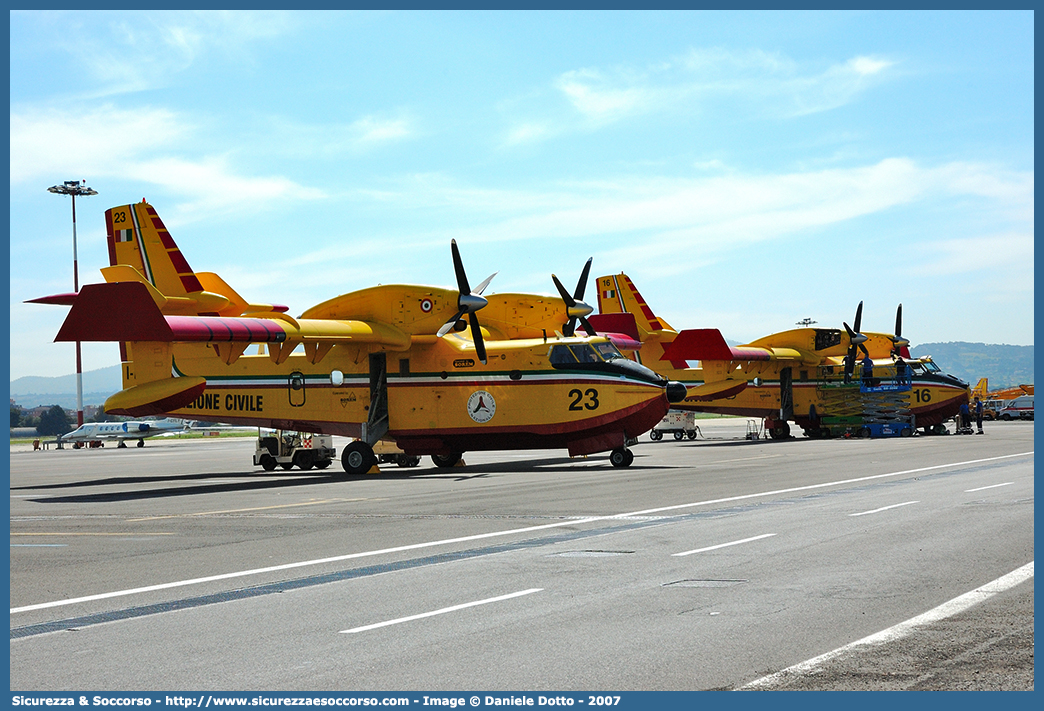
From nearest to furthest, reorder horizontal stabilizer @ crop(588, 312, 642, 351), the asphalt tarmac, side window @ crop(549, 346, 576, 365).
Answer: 1. the asphalt tarmac
2. side window @ crop(549, 346, 576, 365)
3. horizontal stabilizer @ crop(588, 312, 642, 351)

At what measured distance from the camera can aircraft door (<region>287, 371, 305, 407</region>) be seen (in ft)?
106

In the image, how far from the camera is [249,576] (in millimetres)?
11594

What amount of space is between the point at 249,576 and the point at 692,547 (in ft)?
18.0

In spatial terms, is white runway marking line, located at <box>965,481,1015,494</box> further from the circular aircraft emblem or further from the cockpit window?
the circular aircraft emblem

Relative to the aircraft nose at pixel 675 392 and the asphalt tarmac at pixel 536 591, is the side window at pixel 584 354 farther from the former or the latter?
the asphalt tarmac at pixel 536 591

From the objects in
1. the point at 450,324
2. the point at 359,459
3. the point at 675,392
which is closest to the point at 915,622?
the point at 675,392

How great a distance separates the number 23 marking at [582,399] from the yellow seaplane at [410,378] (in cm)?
4

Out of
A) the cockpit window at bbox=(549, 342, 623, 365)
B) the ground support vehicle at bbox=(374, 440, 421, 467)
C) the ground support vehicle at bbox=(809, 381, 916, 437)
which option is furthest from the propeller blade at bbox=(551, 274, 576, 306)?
the ground support vehicle at bbox=(809, 381, 916, 437)

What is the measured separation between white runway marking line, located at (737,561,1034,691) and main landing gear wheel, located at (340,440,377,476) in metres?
22.6

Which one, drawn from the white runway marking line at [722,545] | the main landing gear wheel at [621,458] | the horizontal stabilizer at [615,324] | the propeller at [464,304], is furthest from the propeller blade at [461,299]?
the white runway marking line at [722,545]

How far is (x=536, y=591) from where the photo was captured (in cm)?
1023

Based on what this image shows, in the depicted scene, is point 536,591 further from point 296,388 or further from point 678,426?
point 678,426

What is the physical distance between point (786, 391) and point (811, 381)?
1606 mm
